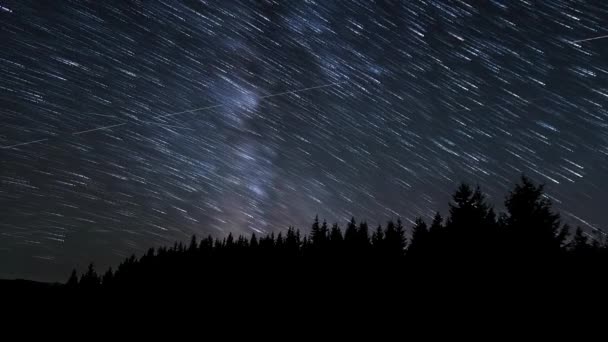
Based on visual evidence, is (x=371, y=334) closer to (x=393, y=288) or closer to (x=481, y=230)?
(x=393, y=288)

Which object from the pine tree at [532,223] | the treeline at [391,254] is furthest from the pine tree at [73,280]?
the pine tree at [532,223]

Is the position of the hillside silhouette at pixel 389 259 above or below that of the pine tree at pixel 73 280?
above

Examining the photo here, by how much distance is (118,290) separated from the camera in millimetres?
71500

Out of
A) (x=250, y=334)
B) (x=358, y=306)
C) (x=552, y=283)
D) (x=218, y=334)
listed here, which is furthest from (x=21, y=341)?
(x=552, y=283)

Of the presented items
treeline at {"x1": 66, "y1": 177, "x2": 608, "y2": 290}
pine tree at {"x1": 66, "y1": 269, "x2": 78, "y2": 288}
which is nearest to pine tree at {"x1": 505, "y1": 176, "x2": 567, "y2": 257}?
treeline at {"x1": 66, "y1": 177, "x2": 608, "y2": 290}

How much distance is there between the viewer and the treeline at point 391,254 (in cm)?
1338

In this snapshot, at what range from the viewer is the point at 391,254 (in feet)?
117

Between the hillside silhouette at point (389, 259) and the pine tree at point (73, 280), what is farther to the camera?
the pine tree at point (73, 280)

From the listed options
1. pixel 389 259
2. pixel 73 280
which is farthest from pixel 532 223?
pixel 73 280

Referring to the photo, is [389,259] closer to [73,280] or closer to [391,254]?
[391,254]

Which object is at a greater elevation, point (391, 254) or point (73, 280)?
point (391, 254)

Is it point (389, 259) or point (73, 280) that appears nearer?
point (389, 259)

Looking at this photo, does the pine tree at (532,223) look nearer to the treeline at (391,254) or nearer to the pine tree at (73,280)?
the treeline at (391,254)

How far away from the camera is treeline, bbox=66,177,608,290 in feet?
43.9
